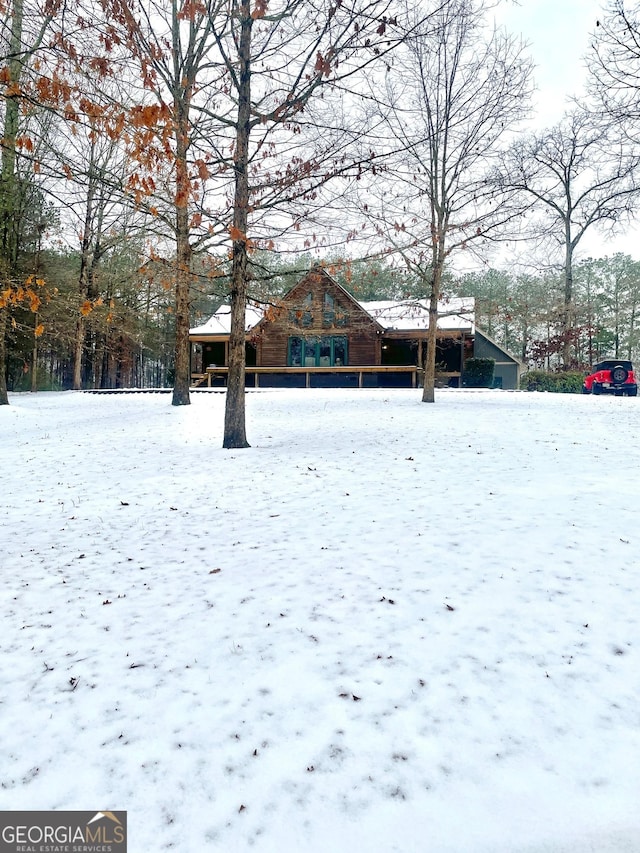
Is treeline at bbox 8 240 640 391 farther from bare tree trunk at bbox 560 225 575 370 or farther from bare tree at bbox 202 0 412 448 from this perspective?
bare tree at bbox 202 0 412 448

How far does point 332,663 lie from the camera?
2908 millimetres

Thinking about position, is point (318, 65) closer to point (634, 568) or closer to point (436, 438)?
point (634, 568)

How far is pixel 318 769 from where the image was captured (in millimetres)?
2162

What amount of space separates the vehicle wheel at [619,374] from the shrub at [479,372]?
6899 millimetres

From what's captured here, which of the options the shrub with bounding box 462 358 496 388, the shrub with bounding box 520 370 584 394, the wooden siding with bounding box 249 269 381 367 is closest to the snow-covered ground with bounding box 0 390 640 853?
the shrub with bounding box 520 370 584 394

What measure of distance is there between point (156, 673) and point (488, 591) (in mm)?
2323

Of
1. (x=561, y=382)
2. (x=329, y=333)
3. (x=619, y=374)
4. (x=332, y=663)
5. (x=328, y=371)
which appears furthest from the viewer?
(x=328, y=371)

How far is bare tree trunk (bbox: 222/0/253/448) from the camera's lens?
26.0ft

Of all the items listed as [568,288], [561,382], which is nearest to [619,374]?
[561,382]

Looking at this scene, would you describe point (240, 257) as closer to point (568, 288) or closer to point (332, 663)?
point (332, 663)

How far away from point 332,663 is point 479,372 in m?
28.1

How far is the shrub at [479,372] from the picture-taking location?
2891 cm

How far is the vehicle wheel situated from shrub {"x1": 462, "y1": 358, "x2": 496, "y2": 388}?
6899mm

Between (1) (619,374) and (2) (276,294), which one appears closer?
(1) (619,374)
